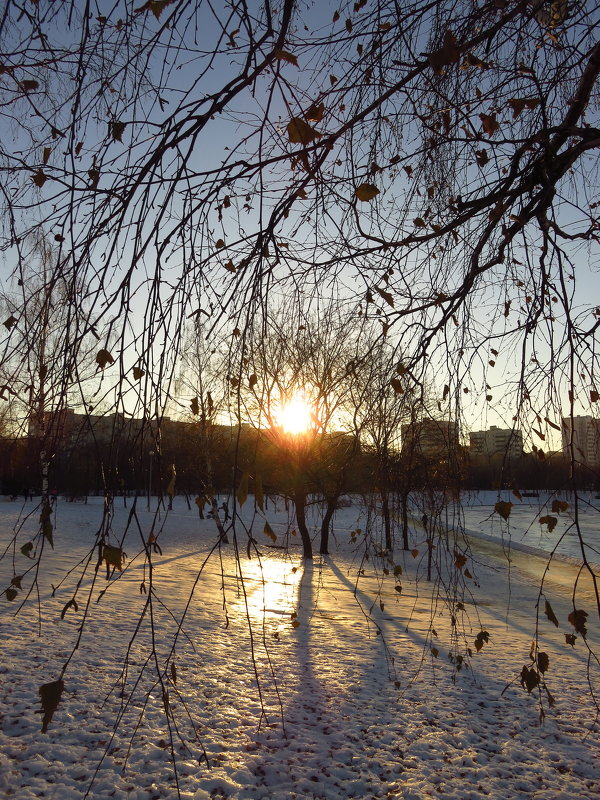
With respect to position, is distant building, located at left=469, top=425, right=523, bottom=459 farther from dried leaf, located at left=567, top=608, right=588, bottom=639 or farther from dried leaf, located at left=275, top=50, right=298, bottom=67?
dried leaf, located at left=275, top=50, right=298, bottom=67

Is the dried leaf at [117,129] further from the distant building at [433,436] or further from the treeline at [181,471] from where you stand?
the distant building at [433,436]

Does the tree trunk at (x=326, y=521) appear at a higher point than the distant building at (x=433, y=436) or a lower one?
lower

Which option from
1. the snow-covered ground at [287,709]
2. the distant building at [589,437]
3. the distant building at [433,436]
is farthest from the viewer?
the snow-covered ground at [287,709]

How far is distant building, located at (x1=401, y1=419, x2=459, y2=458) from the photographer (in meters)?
2.59

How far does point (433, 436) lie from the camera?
283 centimetres

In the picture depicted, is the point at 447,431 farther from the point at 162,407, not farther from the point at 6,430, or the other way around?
the point at 6,430

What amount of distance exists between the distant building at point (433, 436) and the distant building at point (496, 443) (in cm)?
13

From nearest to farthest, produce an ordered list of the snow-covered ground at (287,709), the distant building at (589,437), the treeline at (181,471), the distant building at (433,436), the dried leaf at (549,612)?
1. the treeline at (181,471)
2. the dried leaf at (549,612)
3. the distant building at (589,437)
4. the distant building at (433,436)
5. the snow-covered ground at (287,709)

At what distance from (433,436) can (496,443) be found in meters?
0.36

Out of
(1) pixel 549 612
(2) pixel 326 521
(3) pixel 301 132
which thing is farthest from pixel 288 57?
(2) pixel 326 521

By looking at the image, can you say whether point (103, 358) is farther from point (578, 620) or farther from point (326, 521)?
point (326, 521)

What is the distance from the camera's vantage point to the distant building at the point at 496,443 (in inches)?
93.6

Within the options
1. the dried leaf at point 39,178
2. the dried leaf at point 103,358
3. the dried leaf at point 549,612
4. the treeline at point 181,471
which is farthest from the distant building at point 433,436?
the dried leaf at point 39,178

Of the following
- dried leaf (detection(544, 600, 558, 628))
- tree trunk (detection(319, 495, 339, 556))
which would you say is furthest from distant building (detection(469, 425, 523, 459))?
tree trunk (detection(319, 495, 339, 556))
